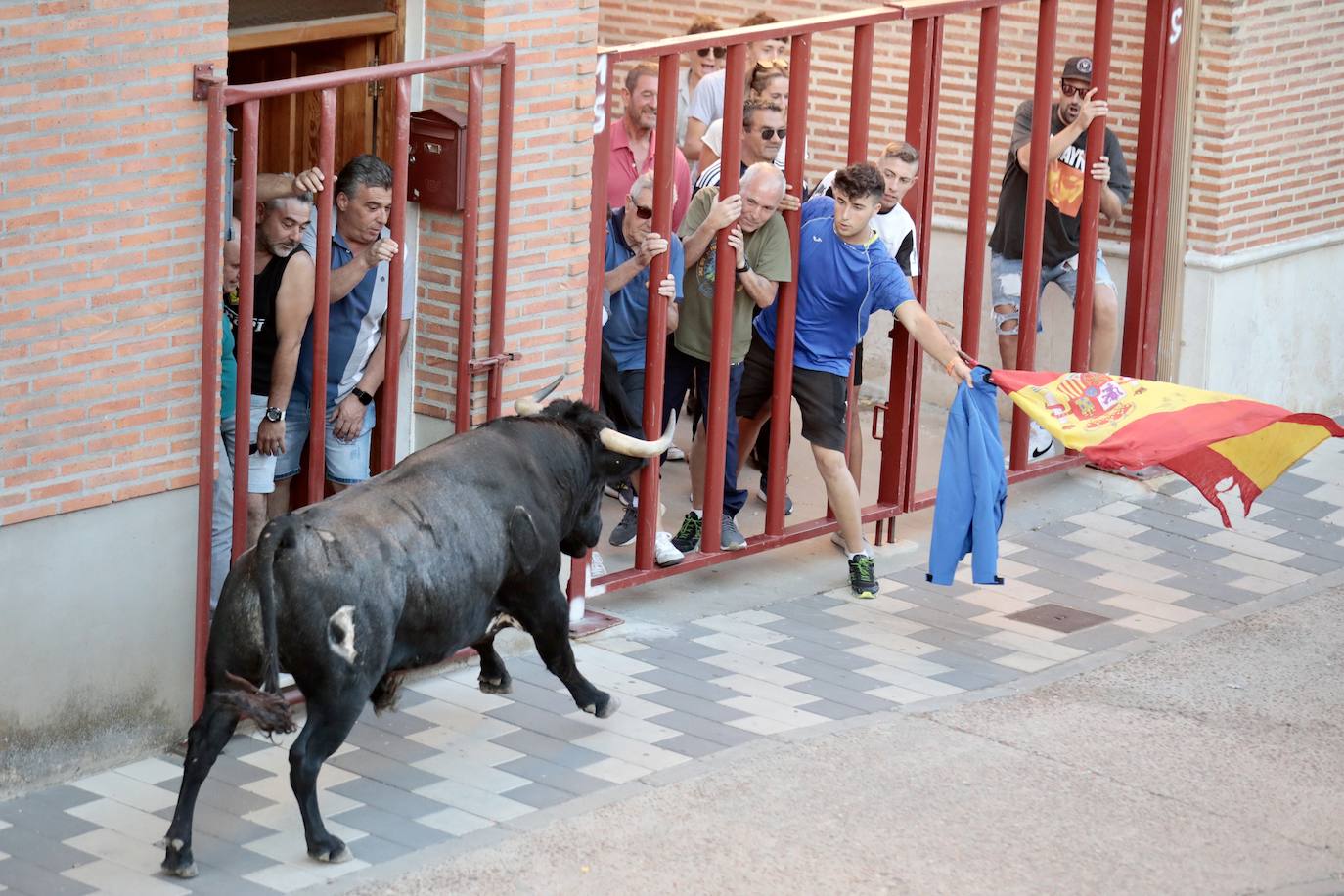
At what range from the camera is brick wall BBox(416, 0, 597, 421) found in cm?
919

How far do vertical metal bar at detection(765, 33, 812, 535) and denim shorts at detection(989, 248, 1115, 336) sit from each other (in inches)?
90.3

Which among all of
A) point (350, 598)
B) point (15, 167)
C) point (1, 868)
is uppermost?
point (15, 167)

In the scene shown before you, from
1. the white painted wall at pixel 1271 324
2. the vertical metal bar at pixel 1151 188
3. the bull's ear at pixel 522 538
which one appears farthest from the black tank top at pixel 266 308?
the white painted wall at pixel 1271 324

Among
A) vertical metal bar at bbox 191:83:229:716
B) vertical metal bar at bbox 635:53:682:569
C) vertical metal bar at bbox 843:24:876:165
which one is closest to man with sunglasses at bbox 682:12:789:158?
vertical metal bar at bbox 843:24:876:165

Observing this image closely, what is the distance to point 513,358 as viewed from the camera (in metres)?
9.49

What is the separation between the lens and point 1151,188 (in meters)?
12.8

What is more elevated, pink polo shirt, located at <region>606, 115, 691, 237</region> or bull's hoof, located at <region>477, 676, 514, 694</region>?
pink polo shirt, located at <region>606, 115, 691, 237</region>

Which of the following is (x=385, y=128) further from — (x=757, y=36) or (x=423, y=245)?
(x=757, y=36)

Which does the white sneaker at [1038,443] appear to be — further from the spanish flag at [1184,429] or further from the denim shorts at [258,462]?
the denim shorts at [258,462]

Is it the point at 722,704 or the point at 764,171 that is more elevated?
the point at 764,171

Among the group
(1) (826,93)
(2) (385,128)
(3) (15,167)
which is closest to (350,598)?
(3) (15,167)

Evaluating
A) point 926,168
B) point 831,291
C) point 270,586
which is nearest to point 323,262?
point 270,586

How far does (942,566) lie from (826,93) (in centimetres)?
524

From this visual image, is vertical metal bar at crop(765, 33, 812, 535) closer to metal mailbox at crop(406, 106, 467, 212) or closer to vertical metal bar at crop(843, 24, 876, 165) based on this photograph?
vertical metal bar at crop(843, 24, 876, 165)
